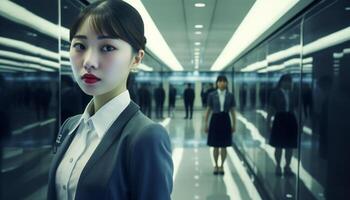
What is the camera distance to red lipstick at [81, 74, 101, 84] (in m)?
1.15

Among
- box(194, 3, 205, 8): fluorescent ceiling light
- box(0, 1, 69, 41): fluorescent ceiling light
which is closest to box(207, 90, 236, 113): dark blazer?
box(194, 3, 205, 8): fluorescent ceiling light

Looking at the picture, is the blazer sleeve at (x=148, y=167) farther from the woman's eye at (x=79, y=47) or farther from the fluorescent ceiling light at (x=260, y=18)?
the fluorescent ceiling light at (x=260, y=18)

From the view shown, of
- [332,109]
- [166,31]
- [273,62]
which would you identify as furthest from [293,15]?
[166,31]

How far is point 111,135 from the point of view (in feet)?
3.78

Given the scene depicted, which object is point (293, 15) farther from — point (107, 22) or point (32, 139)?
point (107, 22)

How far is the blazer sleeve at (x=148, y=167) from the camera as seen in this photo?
1080 mm

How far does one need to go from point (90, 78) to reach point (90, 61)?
0.05 meters

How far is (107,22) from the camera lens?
1.14m

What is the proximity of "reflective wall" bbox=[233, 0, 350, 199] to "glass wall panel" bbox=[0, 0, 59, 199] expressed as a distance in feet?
7.67

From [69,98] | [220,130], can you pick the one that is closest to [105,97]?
[69,98]

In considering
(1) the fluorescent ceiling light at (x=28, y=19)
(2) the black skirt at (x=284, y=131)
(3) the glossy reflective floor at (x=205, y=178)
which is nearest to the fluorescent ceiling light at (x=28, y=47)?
(1) the fluorescent ceiling light at (x=28, y=19)

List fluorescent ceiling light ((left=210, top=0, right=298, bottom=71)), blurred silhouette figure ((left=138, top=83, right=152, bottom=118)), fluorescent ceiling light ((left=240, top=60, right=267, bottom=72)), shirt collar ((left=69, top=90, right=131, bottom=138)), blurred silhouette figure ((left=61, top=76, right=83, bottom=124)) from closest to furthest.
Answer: shirt collar ((left=69, top=90, right=131, bottom=138))
blurred silhouette figure ((left=61, top=76, right=83, bottom=124))
fluorescent ceiling light ((left=210, top=0, right=298, bottom=71))
fluorescent ceiling light ((left=240, top=60, right=267, bottom=72))
blurred silhouette figure ((left=138, top=83, right=152, bottom=118))

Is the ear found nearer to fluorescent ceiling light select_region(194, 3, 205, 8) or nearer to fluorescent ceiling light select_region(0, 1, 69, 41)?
fluorescent ceiling light select_region(0, 1, 69, 41)

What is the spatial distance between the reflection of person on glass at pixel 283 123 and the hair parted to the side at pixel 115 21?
14.2ft
